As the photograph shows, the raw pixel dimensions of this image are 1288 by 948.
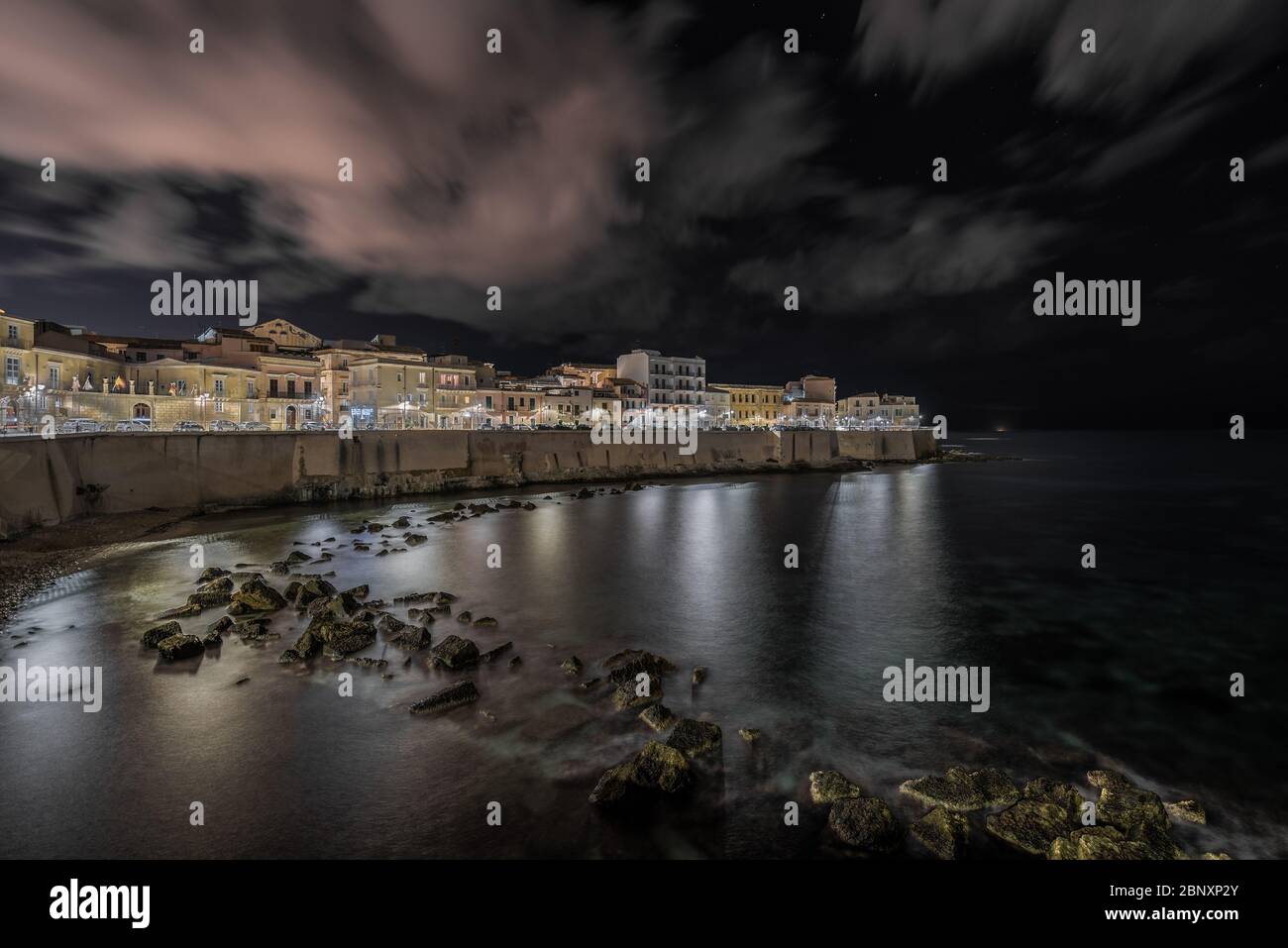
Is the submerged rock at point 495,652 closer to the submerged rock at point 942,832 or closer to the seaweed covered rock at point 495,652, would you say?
the seaweed covered rock at point 495,652

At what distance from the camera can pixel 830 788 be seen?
7.72 m

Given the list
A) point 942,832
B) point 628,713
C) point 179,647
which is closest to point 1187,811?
point 942,832

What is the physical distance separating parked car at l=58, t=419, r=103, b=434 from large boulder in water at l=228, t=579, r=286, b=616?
2452cm

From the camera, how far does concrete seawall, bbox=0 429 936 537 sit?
79.1 ft

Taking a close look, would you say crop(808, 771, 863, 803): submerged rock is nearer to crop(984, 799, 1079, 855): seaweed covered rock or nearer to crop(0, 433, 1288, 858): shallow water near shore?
crop(0, 433, 1288, 858): shallow water near shore

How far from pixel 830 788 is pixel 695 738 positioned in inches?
85.1

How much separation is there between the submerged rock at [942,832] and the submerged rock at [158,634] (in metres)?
15.3

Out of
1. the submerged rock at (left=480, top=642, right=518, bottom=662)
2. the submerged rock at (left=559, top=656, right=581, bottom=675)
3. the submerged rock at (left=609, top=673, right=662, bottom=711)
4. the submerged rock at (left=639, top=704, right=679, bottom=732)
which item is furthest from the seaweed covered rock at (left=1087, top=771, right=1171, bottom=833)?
the submerged rock at (left=480, top=642, right=518, bottom=662)

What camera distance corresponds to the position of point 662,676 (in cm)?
1177

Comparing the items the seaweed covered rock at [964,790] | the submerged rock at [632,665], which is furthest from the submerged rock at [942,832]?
the submerged rock at [632,665]

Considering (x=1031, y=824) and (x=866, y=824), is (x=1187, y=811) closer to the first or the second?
(x=1031, y=824)

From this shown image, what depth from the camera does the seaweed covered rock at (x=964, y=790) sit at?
7523 millimetres

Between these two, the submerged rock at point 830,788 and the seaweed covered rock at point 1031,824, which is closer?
the seaweed covered rock at point 1031,824
